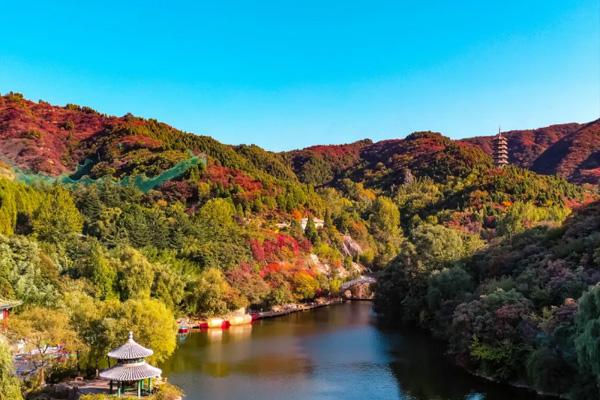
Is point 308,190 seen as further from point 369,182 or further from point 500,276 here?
point 500,276

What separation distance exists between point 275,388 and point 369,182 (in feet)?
359

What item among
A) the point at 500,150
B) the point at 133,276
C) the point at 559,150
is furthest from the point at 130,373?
the point at 559,150

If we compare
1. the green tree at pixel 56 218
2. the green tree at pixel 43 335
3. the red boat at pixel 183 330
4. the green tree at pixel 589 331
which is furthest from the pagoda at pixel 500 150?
the green tree at pixel 43 335

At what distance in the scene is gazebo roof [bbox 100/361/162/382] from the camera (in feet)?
78.3

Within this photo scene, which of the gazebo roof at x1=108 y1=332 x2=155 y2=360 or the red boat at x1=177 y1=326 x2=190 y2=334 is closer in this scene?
the gazebo roof at x1=108 y1=332 x2=155 y2=360

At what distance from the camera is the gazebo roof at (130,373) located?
2386 cm

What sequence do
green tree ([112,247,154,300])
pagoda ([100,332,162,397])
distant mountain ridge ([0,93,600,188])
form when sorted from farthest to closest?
distant mountain ridge ([0,93,600,188])
green tree ([112,247,154,300])
pagoda ([100,332,162,397])

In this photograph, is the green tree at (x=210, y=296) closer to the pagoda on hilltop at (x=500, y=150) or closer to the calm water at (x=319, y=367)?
the calm water at (x=319, y=367)

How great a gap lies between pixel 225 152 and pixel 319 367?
7084 centimetres

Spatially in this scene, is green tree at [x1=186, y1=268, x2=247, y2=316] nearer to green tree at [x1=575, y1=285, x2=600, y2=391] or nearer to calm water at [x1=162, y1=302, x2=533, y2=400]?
calm water at [x1=162, y1=302, x2=533, y2=400]

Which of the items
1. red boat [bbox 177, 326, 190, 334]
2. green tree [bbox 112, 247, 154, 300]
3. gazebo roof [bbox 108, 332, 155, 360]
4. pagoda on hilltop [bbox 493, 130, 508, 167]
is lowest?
red boat [bbox 177, 326, 190, 334]

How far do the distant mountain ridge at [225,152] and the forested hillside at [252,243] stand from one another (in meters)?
0.47

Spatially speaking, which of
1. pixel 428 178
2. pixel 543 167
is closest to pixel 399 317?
pixel 428 178

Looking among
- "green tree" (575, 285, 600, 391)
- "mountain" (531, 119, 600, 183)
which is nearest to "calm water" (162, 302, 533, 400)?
"green tree" (575, 285, 600, 391)
